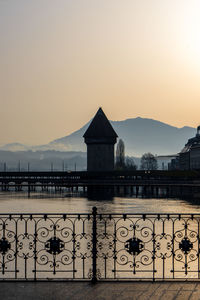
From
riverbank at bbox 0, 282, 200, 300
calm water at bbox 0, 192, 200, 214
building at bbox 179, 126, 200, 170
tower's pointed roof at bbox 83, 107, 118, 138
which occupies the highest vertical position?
tower's pointed roof at bbox 83, 107, 118, 138

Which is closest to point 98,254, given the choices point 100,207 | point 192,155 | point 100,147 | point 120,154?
point 100,207

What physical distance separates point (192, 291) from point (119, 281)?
4.05ft

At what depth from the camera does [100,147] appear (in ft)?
317

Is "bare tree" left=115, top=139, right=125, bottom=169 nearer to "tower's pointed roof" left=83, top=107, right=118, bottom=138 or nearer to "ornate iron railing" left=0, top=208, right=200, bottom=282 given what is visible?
"tower's pointed roof" left=83, top=107, right=118, bottom=138

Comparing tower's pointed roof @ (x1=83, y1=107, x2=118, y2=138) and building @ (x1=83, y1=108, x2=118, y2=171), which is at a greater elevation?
tower's pointed roof @ (x1=83, y1=107, x2=118, y2=138)

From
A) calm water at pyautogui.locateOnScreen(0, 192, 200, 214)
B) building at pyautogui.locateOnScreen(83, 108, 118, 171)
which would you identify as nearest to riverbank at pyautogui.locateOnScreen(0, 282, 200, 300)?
calm water at pyautogui.locateOnScreen(0, 192, 200, 214)

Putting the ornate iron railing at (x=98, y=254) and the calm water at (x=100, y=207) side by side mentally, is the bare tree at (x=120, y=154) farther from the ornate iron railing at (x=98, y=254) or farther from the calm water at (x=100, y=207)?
the ornate iron railing at (x=98, y=254)

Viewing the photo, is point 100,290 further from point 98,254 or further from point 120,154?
point 120,154

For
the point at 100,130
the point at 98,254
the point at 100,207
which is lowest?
the point at 98,254

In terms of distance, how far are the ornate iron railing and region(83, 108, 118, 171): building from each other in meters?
64.6

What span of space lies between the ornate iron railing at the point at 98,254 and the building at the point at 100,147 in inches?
2545

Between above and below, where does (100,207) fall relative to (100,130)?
below

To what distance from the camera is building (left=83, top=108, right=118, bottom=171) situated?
9619 cm

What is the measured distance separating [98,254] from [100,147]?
77231mm
